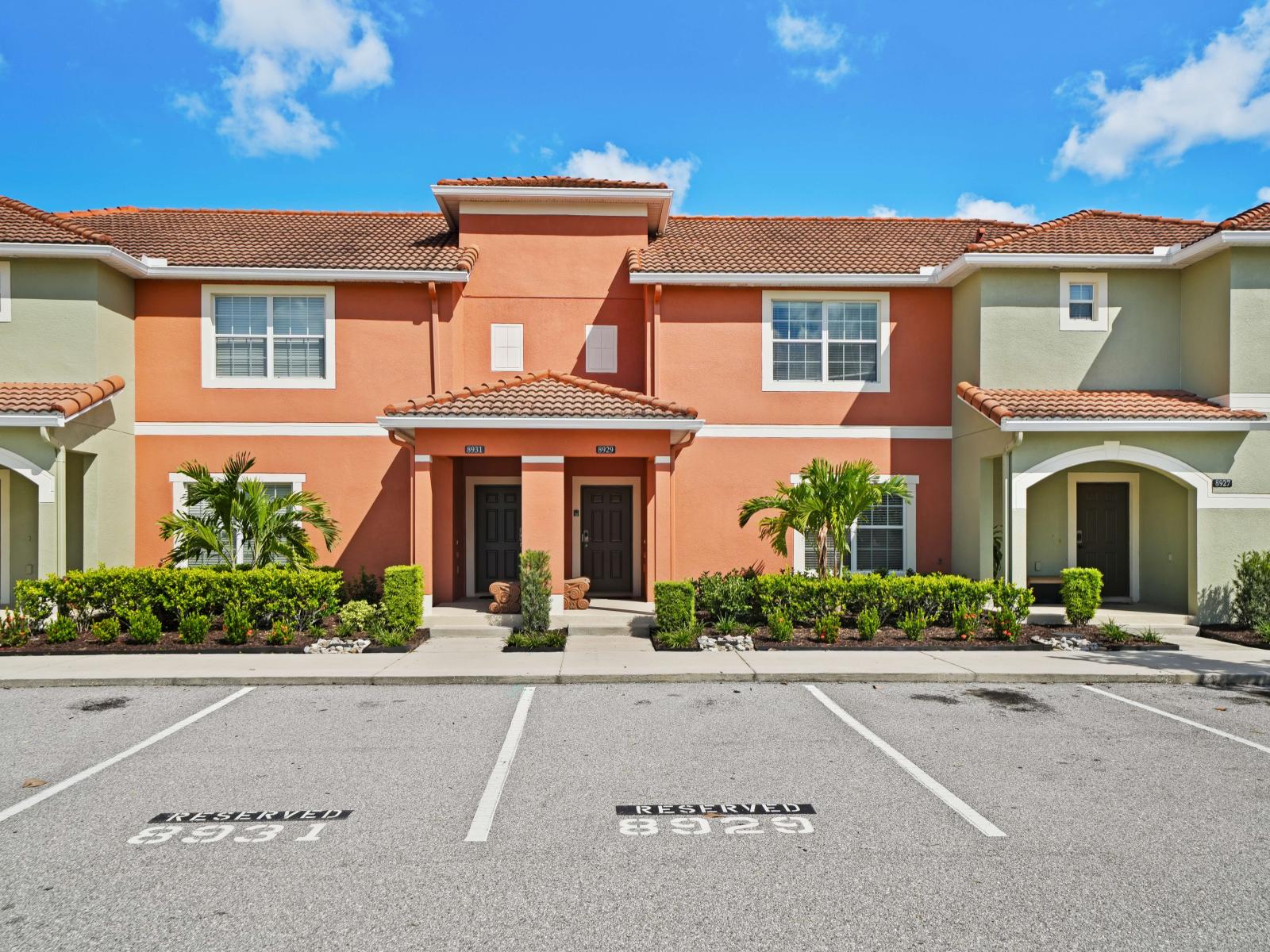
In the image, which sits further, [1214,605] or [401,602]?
[1214,605]

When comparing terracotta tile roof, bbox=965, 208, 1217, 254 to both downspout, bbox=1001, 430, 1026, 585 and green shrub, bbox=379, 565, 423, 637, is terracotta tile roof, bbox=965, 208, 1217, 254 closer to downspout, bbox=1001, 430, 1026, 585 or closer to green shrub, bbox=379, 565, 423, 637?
downspout, bbox=1001, 430, 1026, 585

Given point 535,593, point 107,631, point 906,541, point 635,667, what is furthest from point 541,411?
point 906,541

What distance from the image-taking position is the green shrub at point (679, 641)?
11422 mm

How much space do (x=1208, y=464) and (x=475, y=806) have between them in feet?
43.2

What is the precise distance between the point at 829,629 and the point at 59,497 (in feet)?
40.6

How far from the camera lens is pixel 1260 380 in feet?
43.3

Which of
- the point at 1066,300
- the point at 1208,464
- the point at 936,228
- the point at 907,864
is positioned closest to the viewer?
the point at 907,864

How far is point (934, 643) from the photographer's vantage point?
38.1 feet

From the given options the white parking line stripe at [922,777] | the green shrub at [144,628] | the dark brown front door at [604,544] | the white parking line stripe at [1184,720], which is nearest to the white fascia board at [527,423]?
the dark brown front door at [604,544]

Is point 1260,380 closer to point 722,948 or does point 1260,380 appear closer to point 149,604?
point 722,948

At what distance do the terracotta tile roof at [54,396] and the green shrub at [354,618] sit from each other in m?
5.42

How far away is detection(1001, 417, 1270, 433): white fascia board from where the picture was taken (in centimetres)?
1278

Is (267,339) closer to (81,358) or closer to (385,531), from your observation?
(81,358)

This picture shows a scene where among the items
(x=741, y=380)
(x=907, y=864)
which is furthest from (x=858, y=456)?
(x=907, y=864)
